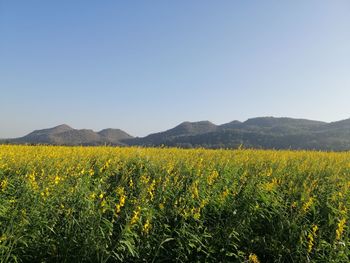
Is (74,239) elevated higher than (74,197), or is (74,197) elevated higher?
(74,197)

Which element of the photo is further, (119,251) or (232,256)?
(232,256)

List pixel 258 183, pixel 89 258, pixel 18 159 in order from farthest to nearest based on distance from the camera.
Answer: pixel 18 159 → pixel 258 183 → pixel 89 258

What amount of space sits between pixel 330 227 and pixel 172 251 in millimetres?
2914

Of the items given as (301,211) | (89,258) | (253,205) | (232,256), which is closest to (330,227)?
(301,211)

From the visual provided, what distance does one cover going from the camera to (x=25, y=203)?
6.21m

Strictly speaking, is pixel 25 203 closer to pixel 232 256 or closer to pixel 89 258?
pixel 89 258

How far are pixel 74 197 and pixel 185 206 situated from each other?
170 cm

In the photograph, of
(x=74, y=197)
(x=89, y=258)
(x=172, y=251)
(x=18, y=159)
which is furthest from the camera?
(x=18, y=159)

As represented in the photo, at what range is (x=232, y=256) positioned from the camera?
5863 mm

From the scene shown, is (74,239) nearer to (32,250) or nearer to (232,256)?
(32,250)

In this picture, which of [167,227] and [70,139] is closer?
[167,227]

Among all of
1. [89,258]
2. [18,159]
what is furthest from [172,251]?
[18,159]

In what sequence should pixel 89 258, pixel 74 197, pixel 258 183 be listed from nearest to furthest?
pixel 89 258, pixel 74 197, pixel 258 183

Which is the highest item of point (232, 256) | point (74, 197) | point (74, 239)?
point (74, 197)
